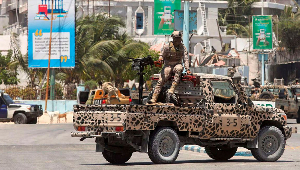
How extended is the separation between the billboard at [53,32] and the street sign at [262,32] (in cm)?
1874

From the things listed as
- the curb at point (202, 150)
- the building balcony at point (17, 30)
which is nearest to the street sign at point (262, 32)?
the building balcony at point (17, 30)

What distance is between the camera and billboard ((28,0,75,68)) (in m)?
44.1

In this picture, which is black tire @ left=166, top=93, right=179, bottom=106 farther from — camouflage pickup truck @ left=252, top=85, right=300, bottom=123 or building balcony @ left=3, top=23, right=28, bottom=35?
building balcony @ left=3, top=23, right=28, bottom=35

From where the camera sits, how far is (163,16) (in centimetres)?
6675

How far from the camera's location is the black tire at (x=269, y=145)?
1452cm

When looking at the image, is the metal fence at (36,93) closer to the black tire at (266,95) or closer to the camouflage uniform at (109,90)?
the black tire at (266,95)

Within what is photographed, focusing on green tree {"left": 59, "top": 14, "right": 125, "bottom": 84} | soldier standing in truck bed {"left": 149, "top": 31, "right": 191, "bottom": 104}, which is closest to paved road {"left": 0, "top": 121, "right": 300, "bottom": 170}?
soldier standing in truck bed {"left": 149, "top": 31, "right": 191, "bottom": 104}

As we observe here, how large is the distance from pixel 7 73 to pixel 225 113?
4834 cm

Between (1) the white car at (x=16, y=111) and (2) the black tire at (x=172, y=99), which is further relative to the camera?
(1) the white car at (x=16, y=111)

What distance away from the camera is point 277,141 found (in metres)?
14.7


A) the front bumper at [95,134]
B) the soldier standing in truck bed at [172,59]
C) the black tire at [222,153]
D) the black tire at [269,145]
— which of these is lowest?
the black tire at [222,153]

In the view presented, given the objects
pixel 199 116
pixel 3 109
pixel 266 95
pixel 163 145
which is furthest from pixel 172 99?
pixel 3 109

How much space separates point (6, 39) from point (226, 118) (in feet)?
192

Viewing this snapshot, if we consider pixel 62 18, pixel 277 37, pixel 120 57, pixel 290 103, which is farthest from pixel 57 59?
pixel 277 37
